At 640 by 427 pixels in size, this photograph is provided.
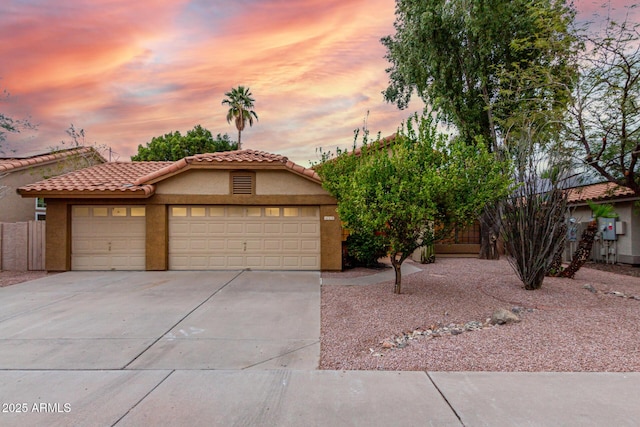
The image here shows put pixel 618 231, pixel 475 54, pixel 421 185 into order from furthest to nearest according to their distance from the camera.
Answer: pixel 475 54 → pixel 618 231 → pixel 421 185

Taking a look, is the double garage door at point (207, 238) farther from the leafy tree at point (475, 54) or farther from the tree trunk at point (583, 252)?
the tree trunk at point (583, 252)

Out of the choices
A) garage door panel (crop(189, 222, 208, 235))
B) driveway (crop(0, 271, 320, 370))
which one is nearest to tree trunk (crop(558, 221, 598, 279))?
driveway (crop(0, 271, 320, 370))

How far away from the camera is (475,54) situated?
14.3 meters

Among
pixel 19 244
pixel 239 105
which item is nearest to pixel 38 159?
pixel 19 244

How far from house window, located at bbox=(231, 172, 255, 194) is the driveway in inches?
128

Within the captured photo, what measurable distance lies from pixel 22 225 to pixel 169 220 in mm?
4950

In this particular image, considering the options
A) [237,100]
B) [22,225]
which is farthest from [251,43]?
[237,100]

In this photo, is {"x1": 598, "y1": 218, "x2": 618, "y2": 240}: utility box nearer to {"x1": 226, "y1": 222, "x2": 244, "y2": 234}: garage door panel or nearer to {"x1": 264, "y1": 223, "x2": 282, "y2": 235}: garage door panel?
{"x1": 264, "y1": 223, "x2": 282, "y2": 235}: garage door panel

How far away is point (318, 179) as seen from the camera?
1138cm

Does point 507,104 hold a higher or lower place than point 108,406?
higher

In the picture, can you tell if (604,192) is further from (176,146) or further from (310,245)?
(176,146)

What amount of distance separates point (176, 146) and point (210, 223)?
21232 millimetres

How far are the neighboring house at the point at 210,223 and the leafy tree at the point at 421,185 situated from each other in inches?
175

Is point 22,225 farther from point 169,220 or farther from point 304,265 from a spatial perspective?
point 304,265
